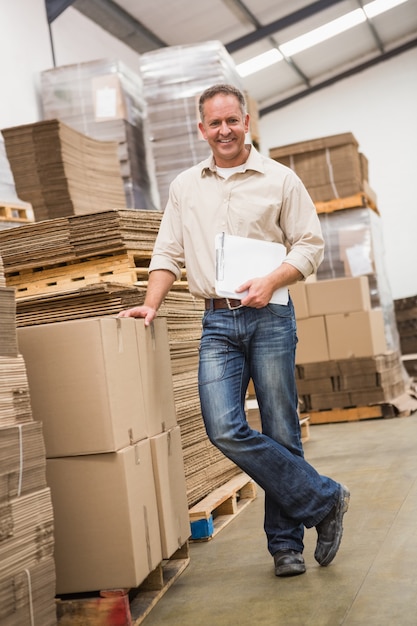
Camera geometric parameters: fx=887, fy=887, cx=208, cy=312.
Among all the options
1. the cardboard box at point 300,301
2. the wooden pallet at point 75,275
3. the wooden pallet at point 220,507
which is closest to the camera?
the wooden pallet at point 220,507

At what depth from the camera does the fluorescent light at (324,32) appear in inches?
531

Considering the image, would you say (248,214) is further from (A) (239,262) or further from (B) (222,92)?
(B) (222,92)

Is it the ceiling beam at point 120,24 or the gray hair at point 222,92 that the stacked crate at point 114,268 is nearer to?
the gray hair at point 222,92

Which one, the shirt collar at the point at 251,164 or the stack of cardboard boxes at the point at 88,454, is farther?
the shirt collar at the point at 251,164

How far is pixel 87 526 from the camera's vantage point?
3.32 metres

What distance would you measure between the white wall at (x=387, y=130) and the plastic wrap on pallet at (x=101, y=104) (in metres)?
7.84

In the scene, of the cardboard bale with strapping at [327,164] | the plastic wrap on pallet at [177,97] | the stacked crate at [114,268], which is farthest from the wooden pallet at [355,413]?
the stacked crate at [114,268]

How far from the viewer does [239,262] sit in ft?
11.7

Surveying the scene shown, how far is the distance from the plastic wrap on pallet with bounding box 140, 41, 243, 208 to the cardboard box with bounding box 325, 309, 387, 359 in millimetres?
2277

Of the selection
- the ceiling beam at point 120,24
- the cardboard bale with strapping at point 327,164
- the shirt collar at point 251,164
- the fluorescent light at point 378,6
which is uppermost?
the fluorescent light at point 378,6

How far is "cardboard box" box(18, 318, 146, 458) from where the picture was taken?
329cm

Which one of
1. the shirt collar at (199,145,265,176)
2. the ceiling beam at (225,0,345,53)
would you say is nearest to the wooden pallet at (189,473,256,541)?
the shirt collar at (199,145,265,176)

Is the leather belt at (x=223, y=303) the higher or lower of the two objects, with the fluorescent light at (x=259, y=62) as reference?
lower

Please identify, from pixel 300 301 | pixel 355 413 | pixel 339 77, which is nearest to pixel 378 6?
pixel 339 77
